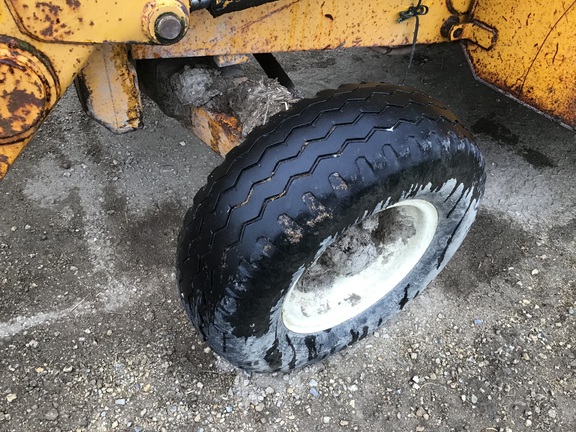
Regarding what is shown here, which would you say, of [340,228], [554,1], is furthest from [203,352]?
[554,1]

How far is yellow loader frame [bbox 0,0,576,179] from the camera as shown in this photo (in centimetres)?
163

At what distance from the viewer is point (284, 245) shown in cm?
183

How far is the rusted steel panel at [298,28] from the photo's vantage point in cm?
213

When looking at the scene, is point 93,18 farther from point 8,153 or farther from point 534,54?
point 534,54

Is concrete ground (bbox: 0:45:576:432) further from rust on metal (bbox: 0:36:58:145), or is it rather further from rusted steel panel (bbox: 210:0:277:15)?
rusted steel panel (bbox: 210:0:277:15)

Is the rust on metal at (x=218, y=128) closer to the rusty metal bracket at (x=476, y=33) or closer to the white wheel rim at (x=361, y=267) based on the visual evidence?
the white wheel rim at (x=361, y=267)

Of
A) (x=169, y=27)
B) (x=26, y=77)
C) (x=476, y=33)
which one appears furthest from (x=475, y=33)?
(x=26, y=77)

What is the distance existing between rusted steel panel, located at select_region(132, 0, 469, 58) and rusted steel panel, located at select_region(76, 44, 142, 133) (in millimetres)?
85

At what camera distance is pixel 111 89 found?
84.1 inches

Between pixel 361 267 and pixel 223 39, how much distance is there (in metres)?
1.15

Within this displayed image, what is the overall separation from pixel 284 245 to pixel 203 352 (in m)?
1.00

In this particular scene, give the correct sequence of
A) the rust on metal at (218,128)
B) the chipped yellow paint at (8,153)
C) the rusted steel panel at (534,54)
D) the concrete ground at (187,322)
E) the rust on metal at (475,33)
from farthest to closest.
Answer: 1. the rust on metal at (475,33)
2. the rusted steel panel at (534,54)
3. the concrete ground at (187,322)
4. the rust on metal at (218,128)
5. the chipped yellow paint at (8,153)

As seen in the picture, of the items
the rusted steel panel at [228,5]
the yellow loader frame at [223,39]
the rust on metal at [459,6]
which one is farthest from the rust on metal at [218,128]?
the rust on metal at [459,6]

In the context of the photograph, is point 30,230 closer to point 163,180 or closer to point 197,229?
point 163,180
